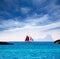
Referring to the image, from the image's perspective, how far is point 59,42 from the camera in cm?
19650
